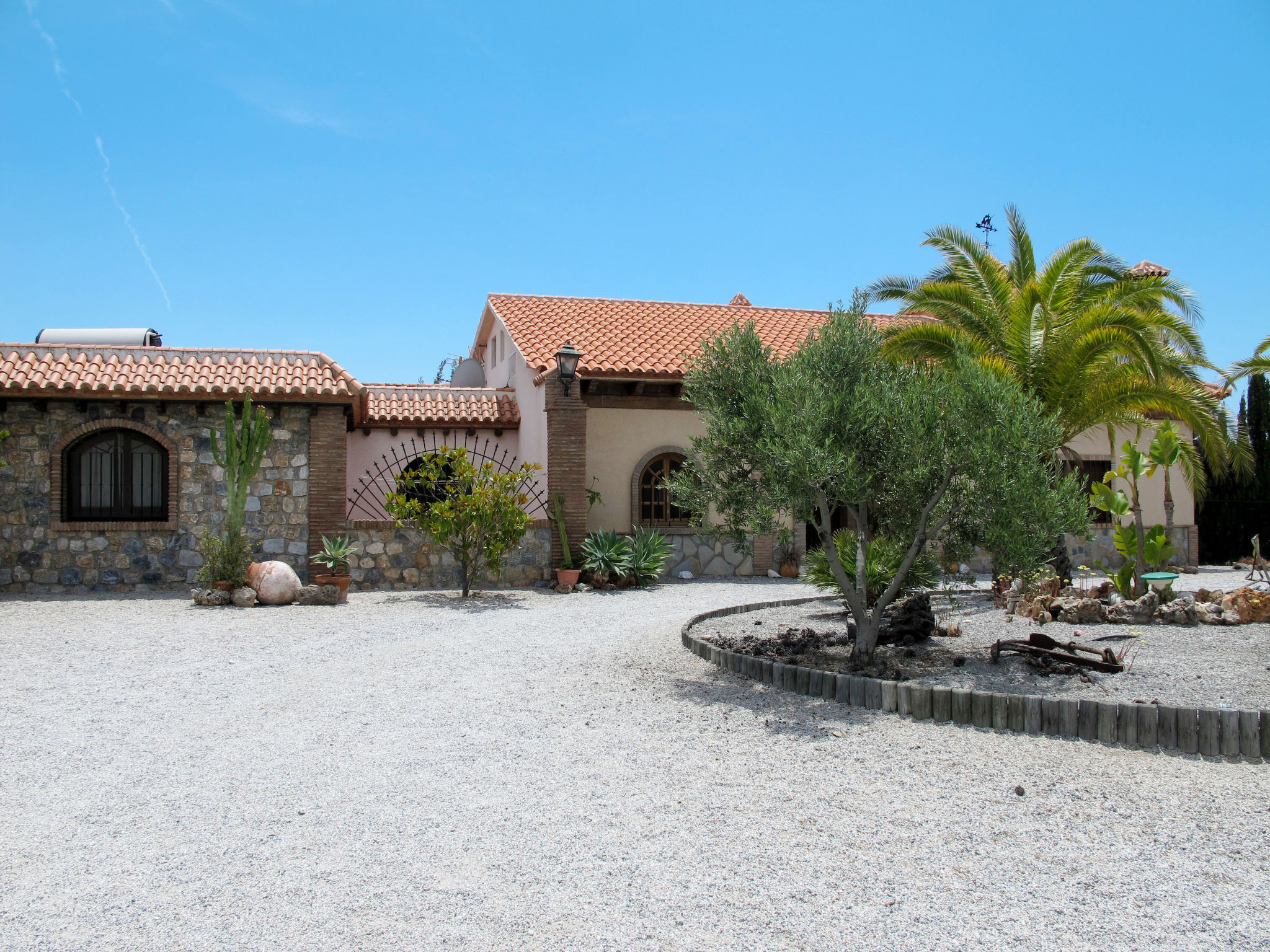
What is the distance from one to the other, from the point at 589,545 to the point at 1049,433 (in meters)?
8.50

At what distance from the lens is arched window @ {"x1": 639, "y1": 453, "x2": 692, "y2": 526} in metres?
15.4

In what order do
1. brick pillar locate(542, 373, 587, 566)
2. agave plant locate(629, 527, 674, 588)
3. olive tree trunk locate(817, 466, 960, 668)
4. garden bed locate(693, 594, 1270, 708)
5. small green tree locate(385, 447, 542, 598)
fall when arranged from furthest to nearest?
brick pillar locate(542, 373, 587, 566), agave plant locate(629, 527, 674, 588), small green tree locate(385, 447, 542, 598), olive tree trunk locate(817, 466, 960, 668), garden bed locate(693, 594, 1270, 708)

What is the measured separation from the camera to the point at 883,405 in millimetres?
6176

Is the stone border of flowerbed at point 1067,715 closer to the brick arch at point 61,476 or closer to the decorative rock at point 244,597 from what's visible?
the decorative rock at point 244,597

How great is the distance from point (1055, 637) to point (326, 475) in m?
10.2

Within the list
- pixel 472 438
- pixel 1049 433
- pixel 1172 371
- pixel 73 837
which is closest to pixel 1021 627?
pixel 1049 433

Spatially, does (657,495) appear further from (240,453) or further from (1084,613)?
(1084,613)

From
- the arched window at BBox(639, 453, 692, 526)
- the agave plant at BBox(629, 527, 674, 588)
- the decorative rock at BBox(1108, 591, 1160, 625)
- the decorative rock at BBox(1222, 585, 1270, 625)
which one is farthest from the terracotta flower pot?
the decorative rock at BBox(1222, 585, 1270, 625)

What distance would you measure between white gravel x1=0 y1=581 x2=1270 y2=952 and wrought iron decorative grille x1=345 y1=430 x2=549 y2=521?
903 cm

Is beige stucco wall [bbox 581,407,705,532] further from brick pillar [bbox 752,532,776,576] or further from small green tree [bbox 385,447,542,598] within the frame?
small green tree [bbox 385,447,542,598]

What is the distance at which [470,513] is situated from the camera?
12227 mm

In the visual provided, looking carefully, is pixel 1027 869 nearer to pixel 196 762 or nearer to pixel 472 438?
pixel 196 762

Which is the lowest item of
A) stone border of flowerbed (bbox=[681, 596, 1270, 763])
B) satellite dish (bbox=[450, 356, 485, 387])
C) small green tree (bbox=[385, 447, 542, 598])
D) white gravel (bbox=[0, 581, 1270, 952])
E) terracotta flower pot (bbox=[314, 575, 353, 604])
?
white gravel (bbox=[0, 581, 1270, 952])

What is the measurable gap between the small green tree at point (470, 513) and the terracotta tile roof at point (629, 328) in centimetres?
253
